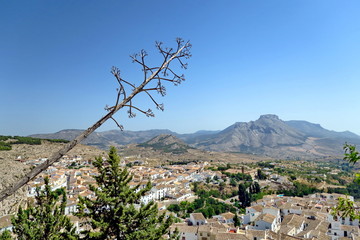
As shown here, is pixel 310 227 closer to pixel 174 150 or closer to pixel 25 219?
pixel 25 219

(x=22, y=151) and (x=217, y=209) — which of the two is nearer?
(x=217, y=209)

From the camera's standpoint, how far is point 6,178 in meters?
39.9

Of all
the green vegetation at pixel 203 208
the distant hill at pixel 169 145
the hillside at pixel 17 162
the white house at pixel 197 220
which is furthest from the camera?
the distant hill at pixel 169 145

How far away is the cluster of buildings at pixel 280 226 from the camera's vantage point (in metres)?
25.3

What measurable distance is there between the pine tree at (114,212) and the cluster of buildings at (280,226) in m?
15.6

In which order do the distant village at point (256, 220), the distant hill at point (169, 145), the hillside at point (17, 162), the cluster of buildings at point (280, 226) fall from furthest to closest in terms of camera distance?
the distant hill at point (169, 145) → the hillside at point (17, 162) → the distant village at point (256, 220) → the cluster of buildings at point (280, 226)

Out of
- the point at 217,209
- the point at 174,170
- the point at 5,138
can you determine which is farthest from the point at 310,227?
the point at 5,138

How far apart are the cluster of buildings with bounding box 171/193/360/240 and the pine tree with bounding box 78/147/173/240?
614 inches

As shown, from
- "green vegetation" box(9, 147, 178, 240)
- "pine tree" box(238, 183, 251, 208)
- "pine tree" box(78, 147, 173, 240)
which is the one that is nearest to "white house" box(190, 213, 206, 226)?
"pine tree" box(238, 183, 251, 208)

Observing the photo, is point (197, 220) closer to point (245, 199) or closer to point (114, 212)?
point (245, 199)

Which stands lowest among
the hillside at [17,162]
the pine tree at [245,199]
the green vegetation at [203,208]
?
the green vegetation at [203,208]

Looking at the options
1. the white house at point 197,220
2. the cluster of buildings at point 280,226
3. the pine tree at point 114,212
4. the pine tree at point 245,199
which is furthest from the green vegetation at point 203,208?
the pine tree at point 114,212

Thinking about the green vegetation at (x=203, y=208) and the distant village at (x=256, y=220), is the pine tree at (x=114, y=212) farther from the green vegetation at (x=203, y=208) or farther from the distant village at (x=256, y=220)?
the green vegetation at (x=203, y=208)

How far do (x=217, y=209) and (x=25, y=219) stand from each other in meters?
34.6
